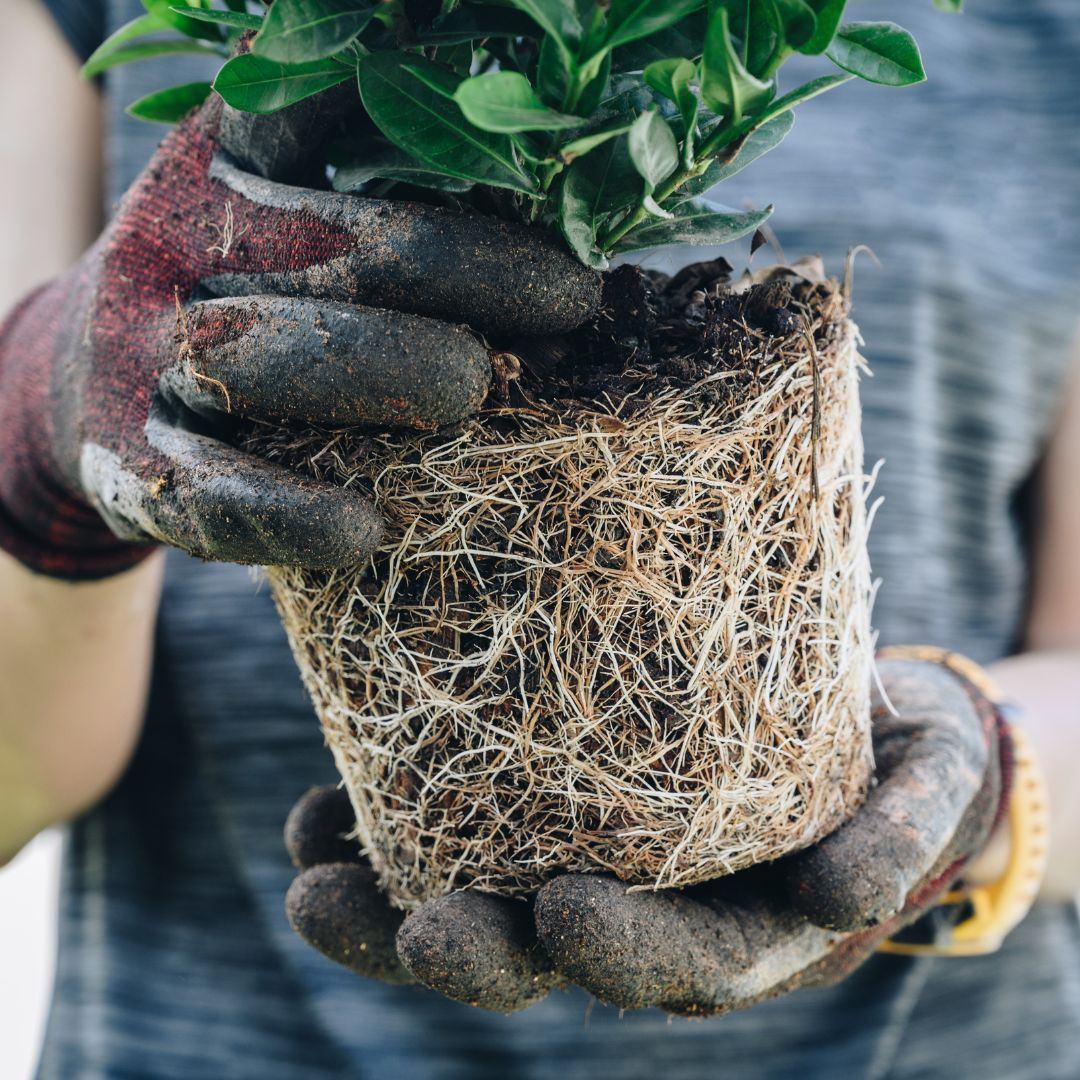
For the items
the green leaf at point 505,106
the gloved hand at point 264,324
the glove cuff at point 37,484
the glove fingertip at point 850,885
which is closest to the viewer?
the green leaf at point 505,106

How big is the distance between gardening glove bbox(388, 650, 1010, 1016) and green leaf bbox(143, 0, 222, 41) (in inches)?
23.3

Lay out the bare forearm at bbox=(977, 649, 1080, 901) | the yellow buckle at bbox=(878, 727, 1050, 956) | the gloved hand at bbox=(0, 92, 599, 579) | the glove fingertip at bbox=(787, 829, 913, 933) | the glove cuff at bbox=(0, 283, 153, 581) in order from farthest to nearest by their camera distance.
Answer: the bare forearm at bbox=(977, 649, 1080, 901), the yellow buckle at bbox=(878, 727, 1050, 956), the glove cuff at bbox=(0, 283, 153, 581), the glove fingertip at bbox=(787, 829, 913, 933), the gloved hand at bbox=(0, 92, 599, 579)

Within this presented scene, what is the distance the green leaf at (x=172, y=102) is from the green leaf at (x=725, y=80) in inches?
14.6

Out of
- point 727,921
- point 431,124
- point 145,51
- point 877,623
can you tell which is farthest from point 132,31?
point 877,623

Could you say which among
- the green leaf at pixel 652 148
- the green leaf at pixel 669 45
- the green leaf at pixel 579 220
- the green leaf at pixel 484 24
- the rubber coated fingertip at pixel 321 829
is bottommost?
the rubber coated fingertip at pixel 321 829

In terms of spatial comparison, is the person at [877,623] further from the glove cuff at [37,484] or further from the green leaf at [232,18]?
the green leaf at [232,18]

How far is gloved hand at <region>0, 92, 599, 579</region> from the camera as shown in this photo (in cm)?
53

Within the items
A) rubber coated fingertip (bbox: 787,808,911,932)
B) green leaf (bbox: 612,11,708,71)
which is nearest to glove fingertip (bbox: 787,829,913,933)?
rubber coated fingertip (bbox: 787,808,911,932)

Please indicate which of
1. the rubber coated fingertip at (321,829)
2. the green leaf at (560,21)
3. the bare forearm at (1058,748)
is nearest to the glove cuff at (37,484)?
the rubber coated fingertip at (321,829)

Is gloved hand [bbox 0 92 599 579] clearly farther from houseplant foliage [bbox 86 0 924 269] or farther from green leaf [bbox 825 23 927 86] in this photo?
green leaf [bbox 825 23 927 86]

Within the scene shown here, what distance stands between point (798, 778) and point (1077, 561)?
28.8 inches

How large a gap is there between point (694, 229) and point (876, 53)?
0.13 m

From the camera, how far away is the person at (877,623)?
1.06 metres

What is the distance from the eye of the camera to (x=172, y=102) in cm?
68
